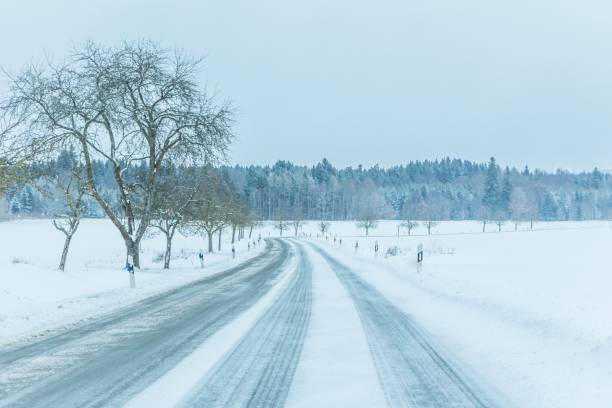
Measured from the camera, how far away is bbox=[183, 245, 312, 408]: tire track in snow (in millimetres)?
4527

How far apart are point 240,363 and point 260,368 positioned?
0.35 metres

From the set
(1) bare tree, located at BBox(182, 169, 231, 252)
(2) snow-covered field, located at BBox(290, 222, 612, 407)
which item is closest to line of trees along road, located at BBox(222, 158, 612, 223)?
(1) bare tree, located at BBox(182, 169, 231, 252)

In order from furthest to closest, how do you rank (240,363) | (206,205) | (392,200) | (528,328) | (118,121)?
(392,200) < (206,205) < (118,121) < (528,328) < (240,363)

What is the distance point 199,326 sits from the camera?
28.1ft

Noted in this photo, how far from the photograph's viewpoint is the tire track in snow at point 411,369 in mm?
4609

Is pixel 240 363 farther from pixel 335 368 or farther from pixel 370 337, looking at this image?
pixel 370 337

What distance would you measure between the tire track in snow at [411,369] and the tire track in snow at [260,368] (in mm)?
1113

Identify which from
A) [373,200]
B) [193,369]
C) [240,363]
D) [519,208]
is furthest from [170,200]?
[373,200]

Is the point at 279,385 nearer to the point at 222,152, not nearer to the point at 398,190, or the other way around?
the point at 222,152

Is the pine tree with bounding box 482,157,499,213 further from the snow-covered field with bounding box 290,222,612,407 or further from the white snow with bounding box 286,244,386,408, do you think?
the white snow with bounding box 286,244,386,408

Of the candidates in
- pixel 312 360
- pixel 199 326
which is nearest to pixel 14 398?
pixel 312 360

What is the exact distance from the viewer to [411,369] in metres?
5.69

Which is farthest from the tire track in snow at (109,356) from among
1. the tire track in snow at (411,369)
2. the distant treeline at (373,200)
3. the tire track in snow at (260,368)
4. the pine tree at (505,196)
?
the pine tree at (505,196)

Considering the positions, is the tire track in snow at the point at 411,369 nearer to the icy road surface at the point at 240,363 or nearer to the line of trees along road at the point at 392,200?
the icy road surface at the point at 240,363
